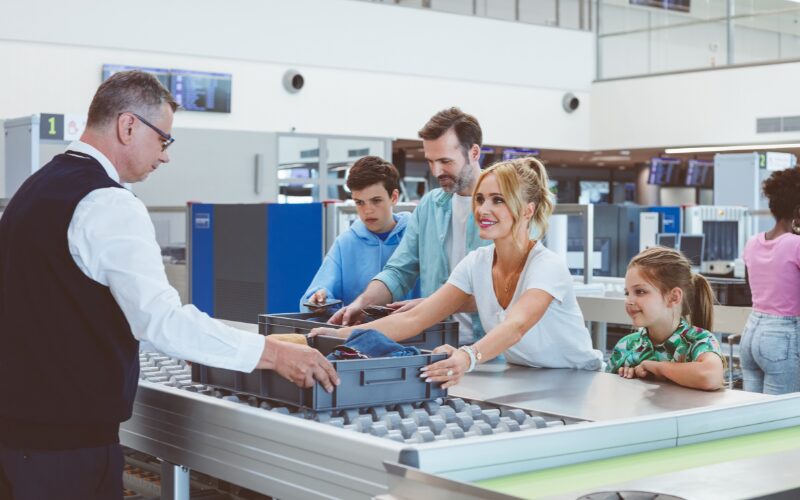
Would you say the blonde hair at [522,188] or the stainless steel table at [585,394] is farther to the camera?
the blonde hair at [522,188]

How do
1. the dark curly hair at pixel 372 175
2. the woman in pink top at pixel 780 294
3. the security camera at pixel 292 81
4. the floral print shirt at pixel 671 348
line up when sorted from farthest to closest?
the security camera at pixel 292 81, the woman in pink top at pixel 780 294, the dark curly hair at pixel 372 175, the floral print shirt at pixel 671 348

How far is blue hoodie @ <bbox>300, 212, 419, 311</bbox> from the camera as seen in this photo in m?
3.99

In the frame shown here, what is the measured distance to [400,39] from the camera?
47.9 feet

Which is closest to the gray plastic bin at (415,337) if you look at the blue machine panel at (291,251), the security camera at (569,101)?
the blue machine panel at (291,251)

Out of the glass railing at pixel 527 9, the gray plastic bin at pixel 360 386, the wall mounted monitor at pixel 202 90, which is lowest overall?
the gray plastic bin at pixel 360 386

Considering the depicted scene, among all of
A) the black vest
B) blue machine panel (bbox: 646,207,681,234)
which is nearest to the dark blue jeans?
the black vest

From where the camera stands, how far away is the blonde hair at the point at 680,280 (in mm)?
2713

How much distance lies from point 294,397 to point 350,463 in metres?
0.37

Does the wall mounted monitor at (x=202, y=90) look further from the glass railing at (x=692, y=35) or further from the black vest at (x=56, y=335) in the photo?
the black vest at (x=56, y=335)

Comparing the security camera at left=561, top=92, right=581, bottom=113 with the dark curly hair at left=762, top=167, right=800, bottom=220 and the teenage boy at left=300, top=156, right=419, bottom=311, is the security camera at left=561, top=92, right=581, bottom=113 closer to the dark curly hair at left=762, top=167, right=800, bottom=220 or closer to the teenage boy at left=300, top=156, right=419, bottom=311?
the dark curly hair at left=762, top=167, right=800, bottom=220

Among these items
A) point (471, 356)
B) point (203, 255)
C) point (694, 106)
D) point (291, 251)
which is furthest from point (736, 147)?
point (471, 356)

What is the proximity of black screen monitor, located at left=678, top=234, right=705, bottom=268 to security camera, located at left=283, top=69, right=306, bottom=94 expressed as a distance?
6.65m

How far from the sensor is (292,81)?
13547mm

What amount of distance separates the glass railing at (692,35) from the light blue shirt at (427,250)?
39.9 feet
